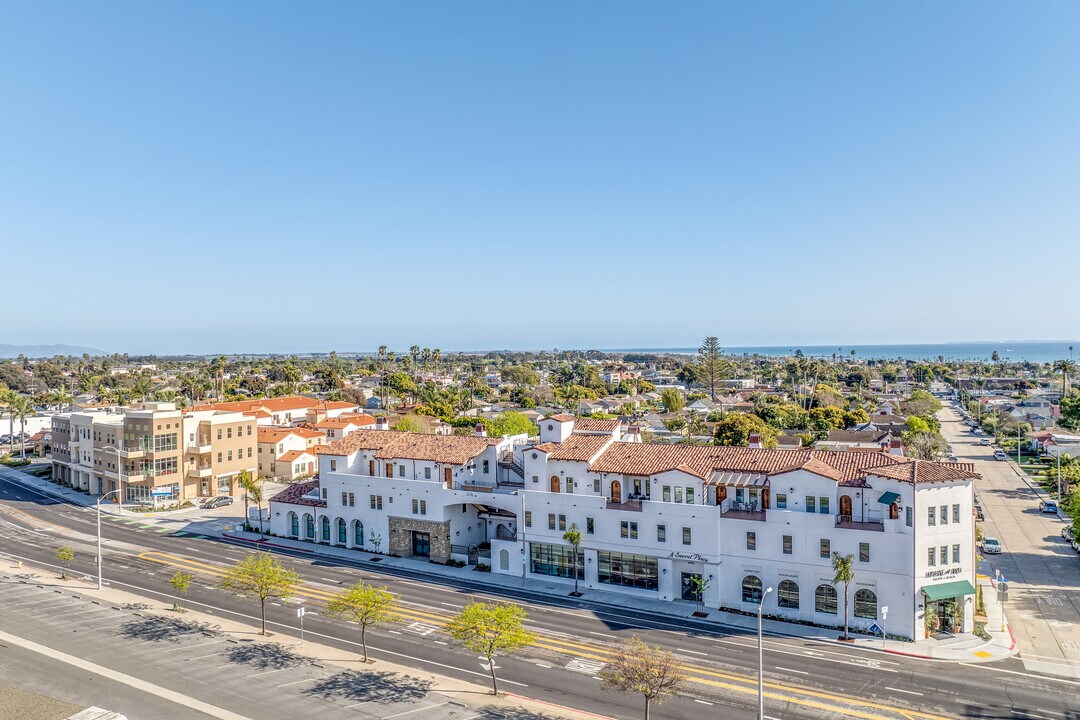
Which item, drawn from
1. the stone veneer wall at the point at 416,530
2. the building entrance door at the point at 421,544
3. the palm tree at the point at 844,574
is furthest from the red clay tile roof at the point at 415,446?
the palm tree at the point at 844,574

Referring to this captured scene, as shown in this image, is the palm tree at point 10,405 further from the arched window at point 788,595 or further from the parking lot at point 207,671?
the arched window at point 788,595

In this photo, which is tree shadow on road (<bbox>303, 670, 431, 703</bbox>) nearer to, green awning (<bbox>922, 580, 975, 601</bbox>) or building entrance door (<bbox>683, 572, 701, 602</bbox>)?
building entrance door (<bbox>683, 572, 701, 602</bbox>)

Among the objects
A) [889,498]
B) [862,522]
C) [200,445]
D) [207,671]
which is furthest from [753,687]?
[200,445]

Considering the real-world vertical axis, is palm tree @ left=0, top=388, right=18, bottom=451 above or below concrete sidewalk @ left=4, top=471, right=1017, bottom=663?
above

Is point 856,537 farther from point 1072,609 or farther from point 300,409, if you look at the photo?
point 300,409

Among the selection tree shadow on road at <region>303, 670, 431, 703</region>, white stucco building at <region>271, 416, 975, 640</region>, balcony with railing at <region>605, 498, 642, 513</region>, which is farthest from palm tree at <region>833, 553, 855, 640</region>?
tree shadow on road at <region>303, 670, 431, 703</region>

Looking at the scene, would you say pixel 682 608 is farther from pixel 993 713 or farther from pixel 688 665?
pixel 993 713

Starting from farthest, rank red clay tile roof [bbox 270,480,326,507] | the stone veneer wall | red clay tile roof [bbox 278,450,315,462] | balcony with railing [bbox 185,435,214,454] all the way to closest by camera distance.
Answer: red clay tile roof [bbox 278,450,315,462] → balcony with railing [bbox 185,435,214,454] → red clay tile roof [bbox 270,480,326,507] → the stone veneer wall
